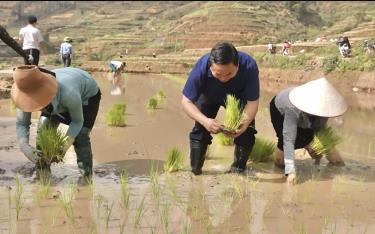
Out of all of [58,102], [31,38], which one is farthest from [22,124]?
[31,38]

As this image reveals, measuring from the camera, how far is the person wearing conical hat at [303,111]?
3.85 m

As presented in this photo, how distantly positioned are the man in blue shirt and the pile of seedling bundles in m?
0.05

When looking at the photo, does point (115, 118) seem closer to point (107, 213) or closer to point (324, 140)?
point (324, 140)

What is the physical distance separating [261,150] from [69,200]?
1.97 meters

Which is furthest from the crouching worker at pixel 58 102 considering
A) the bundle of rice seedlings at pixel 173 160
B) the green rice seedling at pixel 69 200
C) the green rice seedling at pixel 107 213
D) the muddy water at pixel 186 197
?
the green rice seedling at pixel 107 213

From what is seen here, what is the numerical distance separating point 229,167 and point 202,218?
1419mm

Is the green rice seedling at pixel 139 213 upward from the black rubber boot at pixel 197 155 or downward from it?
upward

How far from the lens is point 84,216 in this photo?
9.84 feet

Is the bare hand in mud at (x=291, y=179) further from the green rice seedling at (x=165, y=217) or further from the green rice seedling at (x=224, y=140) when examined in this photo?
the green rice seedling at (x=224, y=140)

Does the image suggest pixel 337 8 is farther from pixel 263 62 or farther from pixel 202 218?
pixel 202 218

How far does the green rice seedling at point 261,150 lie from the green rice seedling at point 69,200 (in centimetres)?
172

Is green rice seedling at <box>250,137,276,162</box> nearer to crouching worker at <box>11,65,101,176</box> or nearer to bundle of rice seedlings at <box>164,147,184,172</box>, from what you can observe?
bundle of rice seedlings at <box>164,147,184,172</box>

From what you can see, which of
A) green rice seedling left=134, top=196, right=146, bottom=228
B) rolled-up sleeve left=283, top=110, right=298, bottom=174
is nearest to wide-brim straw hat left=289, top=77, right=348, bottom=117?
rolled-up sleeve left=283, top=110, right=298, bottom=174

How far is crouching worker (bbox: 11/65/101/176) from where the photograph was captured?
3377 mm
